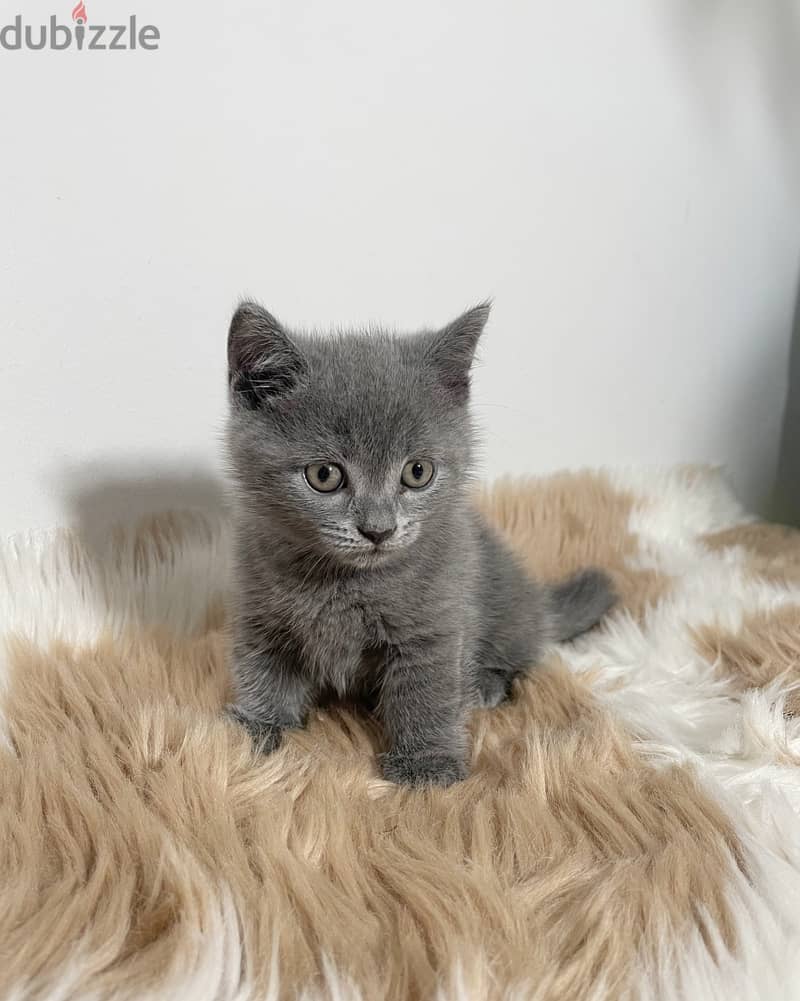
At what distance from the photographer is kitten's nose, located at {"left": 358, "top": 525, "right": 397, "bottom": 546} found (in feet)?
2.25

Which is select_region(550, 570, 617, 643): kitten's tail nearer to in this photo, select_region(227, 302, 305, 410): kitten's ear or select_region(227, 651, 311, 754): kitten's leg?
select_region(227, 651, 311, 754): kitten's leg

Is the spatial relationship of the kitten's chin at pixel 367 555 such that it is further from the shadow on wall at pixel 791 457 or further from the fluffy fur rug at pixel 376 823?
the shadow on wall at pixel 791 457

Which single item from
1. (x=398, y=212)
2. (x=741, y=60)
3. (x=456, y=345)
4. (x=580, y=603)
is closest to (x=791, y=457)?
(x=741, y=60)

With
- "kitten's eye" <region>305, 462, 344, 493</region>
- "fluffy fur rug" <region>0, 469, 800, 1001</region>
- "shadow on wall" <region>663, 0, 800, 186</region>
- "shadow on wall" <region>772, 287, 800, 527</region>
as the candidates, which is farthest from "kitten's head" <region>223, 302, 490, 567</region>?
"shadow on wall" <region>772, 287, 800, 527</region>

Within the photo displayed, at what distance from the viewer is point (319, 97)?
3.58 ft

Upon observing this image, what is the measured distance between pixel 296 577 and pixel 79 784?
0.88 ft

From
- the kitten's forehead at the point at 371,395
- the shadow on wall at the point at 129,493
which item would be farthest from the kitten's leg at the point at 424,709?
the shadow on wall at the point at 129,493

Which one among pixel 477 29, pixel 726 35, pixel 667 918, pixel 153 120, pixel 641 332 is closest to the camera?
pixel 667 918

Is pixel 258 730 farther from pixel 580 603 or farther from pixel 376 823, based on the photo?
pixel 580 603

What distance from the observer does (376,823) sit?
68cm

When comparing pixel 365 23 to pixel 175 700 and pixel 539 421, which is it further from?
pixel 175 700

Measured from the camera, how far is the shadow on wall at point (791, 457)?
5.52 feet

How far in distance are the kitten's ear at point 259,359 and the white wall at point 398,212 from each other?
39 centimetres

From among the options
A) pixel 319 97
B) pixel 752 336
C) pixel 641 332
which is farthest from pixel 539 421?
pixel 319 97
